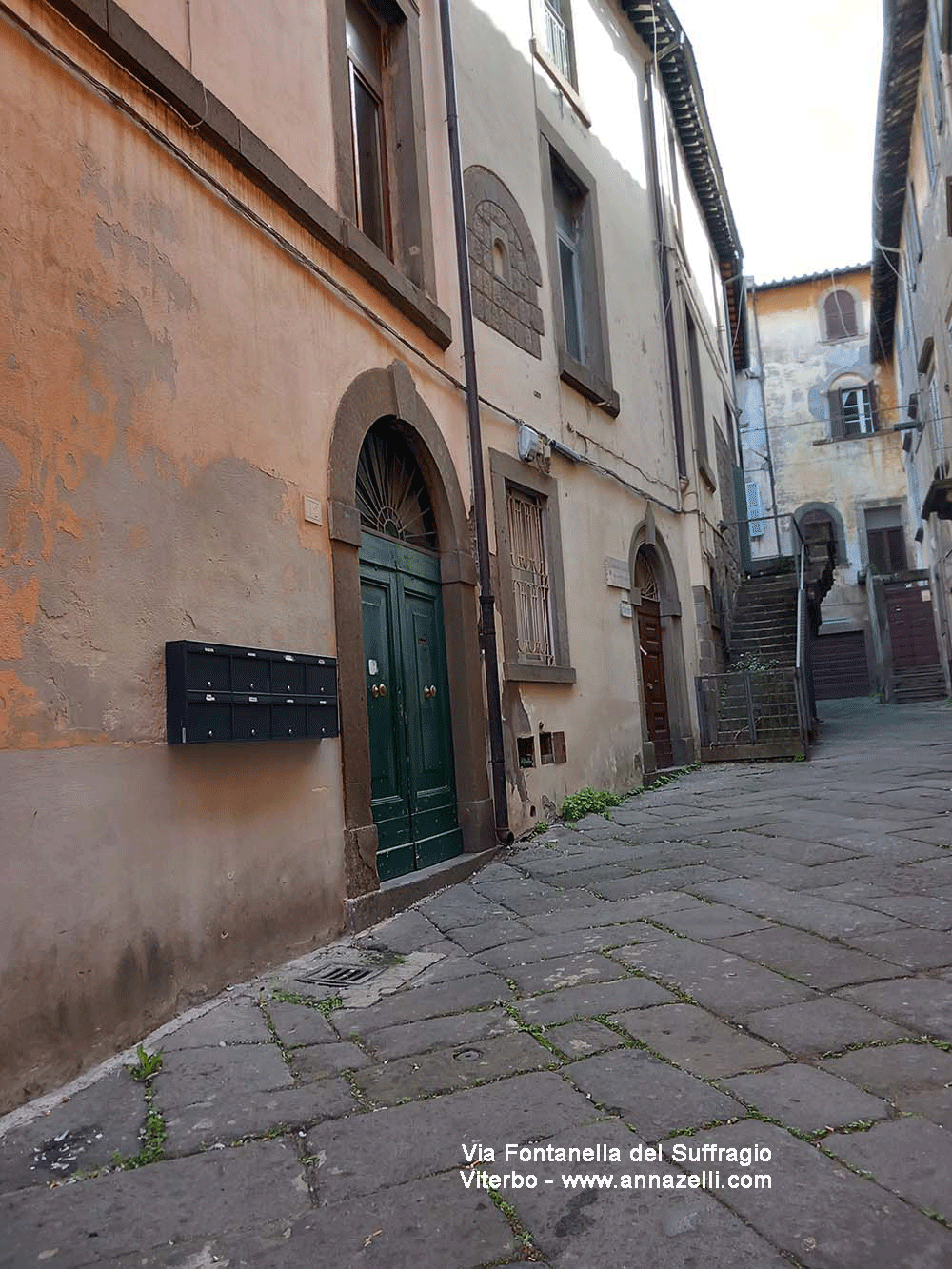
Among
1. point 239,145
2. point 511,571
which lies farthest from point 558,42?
point 239,145

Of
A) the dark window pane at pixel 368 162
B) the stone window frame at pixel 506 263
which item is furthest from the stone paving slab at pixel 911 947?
the stone window frame at pixel 506 263

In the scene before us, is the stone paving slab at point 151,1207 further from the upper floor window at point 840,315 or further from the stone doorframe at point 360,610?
the upper floor window at point 840,315

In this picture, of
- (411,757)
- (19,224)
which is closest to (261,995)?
(411,757)

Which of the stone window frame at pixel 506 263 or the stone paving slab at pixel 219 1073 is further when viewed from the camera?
the stone window frame at pixel 506 263

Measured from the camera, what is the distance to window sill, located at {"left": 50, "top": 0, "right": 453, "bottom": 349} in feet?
11.6

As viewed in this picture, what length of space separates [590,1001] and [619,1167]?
3.65 ft

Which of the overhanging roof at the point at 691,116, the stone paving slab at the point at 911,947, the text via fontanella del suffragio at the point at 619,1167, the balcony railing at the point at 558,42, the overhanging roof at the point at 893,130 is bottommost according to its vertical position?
the text via fontanella del suffragio at the point at 619,1167

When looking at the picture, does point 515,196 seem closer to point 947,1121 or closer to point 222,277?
point 222,277

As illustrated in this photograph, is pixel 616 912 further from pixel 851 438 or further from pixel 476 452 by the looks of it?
pixel 851 438

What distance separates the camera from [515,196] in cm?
766

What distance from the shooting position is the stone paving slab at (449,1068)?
2.64 m

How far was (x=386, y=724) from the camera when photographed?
5277mm

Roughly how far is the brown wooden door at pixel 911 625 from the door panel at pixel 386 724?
17.4m

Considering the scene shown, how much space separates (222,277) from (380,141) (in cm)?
276
